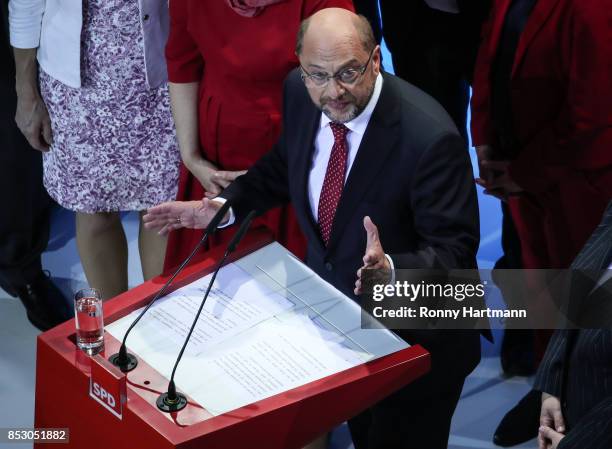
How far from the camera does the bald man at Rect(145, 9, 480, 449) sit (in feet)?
8.35

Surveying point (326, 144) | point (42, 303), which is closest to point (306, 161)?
point (326, 144)

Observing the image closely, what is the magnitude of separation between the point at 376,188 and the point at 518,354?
1.57 meters

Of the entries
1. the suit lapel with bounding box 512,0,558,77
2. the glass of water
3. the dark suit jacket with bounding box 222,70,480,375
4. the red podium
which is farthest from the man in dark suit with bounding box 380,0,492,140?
the glass of water

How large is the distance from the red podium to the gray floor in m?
1.26

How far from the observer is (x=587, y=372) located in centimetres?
245

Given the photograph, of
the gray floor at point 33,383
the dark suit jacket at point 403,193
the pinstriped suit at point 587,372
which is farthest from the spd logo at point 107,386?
the gray floor at point 33,383

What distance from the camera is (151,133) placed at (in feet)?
12.1

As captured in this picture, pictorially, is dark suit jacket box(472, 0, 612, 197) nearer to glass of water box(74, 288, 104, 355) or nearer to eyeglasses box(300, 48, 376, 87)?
eyeglasses box(300, 48, 376, 87)

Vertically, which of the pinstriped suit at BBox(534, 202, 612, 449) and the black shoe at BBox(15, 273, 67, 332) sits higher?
the pinstriped suit at BBox(534, 202, 612, 449)

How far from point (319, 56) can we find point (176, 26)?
0.94 metres

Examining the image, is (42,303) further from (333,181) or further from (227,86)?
(333,181)

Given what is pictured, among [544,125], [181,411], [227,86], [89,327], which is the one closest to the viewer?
[181,411]

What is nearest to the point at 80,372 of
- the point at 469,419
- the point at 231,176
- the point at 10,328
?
the point at 231,176

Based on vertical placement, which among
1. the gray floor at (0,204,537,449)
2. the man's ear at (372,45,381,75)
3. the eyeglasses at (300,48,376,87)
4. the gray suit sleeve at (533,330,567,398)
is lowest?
the gray floor at (0,204,537,449)
